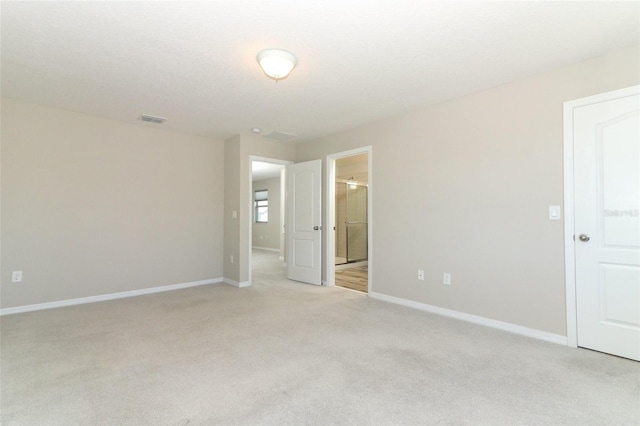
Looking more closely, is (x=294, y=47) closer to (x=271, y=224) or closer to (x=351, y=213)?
(x=351, y=213)

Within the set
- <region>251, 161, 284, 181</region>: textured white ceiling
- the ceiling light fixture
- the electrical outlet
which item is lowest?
the electrical outlet

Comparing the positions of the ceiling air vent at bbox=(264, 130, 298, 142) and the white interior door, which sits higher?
the ceiling air vent at bbox=(264, 130, 298, 142)

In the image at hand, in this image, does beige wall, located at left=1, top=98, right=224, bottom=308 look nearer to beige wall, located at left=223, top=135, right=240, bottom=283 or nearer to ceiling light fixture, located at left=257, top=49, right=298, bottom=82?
beige wall, located at left=223, top=135, right=240, bottom=283

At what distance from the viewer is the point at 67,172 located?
12.8 feet

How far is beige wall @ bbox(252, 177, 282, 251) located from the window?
143 mm

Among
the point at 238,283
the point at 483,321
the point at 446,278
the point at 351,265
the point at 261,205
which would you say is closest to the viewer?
the point at 483,321

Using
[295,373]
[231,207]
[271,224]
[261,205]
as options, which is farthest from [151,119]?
[261,205]

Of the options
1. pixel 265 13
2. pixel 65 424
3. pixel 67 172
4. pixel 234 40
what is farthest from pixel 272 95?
pixel 65 424

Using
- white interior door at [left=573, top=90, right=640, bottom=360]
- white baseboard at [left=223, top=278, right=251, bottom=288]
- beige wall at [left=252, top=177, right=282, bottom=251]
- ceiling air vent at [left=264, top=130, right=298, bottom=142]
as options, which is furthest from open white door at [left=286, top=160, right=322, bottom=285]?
beige wall at [left=252, top=177, right=282, bottom=251]

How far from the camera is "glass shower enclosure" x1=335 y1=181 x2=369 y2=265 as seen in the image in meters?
7.12

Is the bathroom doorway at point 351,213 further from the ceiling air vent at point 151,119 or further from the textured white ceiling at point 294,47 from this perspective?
the ceiling air vent at point 151,119

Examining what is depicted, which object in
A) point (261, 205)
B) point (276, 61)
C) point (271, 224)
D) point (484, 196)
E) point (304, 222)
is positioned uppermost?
point (276, 61)

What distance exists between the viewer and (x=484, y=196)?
3.25 metres

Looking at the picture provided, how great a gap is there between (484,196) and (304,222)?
9.16 ft
